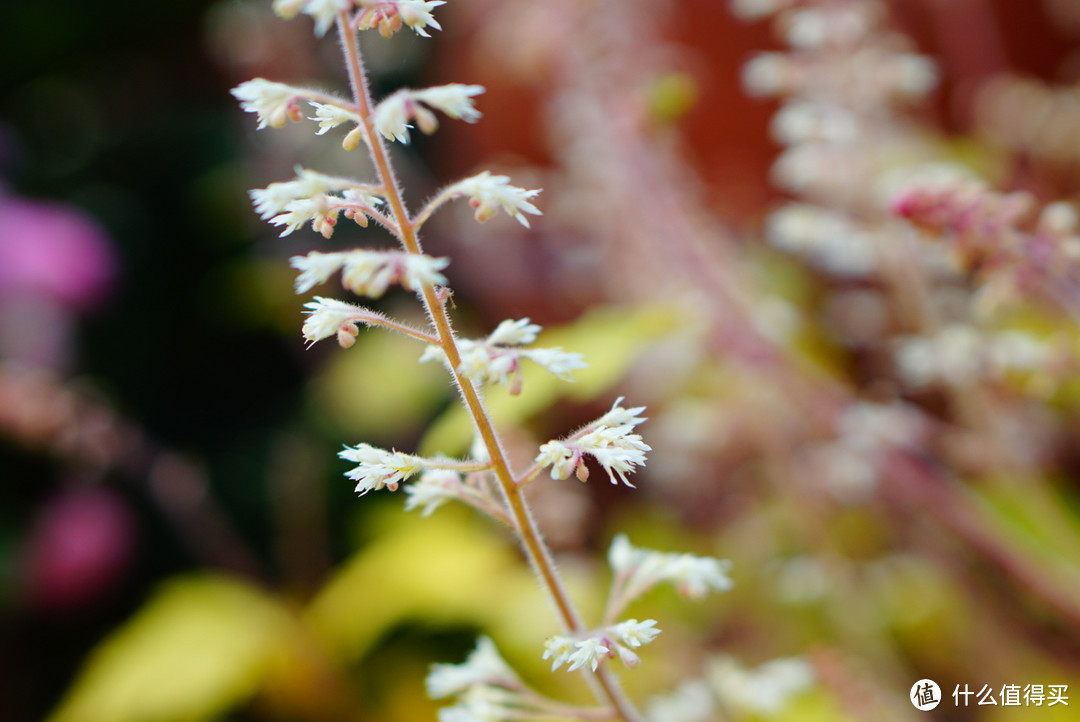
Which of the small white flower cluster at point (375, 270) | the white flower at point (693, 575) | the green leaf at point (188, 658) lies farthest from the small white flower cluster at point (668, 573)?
the green leaf at point (188, 658)

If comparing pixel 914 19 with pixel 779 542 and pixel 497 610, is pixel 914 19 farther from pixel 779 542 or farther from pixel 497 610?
pixel 497 610

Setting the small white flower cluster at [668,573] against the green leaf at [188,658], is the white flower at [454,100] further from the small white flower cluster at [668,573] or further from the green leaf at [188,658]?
the green leaf at [188,658]

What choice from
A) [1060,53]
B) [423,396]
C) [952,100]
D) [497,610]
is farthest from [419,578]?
[1060,53]

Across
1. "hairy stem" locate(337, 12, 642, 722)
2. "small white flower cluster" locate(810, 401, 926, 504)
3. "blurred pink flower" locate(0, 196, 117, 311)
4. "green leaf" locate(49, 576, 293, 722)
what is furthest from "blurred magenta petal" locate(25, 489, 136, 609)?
"hairy stem" locate(337, 12, 642, 722)

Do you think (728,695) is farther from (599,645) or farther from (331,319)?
(331,319)

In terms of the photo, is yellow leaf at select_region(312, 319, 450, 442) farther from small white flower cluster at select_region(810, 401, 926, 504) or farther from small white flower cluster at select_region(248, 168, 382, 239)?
small white flower cluster at select_region(248, 168, 382, 239)

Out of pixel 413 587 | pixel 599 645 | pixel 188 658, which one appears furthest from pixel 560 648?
pixel 188 658
